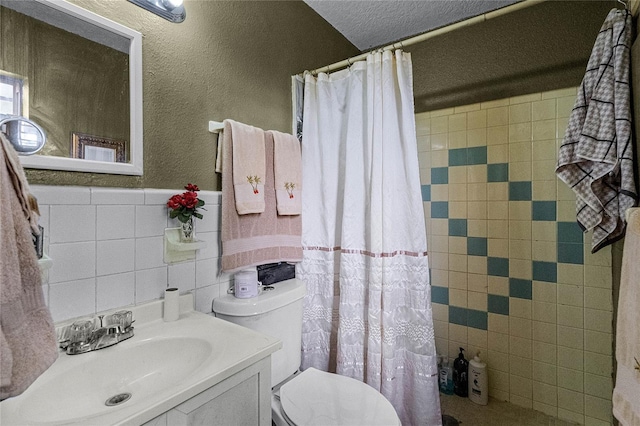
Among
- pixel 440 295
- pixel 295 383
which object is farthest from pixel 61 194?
pixel 440 295

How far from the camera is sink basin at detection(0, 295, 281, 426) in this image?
0.66 meters

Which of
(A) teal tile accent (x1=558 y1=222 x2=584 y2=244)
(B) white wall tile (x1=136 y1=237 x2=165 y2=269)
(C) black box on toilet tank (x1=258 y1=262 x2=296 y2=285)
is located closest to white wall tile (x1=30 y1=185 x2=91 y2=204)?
(B) white wall tile (x1=136 y1=237 x2=165 y2=269)

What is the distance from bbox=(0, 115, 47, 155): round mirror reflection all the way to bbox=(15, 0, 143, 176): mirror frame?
5 cm

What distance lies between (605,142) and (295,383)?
147cm

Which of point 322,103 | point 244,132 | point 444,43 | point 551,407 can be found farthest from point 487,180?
point 244,132

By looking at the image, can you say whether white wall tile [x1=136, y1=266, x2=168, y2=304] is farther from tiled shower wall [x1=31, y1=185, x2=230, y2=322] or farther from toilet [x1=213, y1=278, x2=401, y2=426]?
toilet [x1=213, y1=278, x2=401, y2=426]

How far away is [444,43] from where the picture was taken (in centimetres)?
207

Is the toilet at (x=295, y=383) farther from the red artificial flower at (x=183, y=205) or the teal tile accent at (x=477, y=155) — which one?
the teal tile accent at (x=477, y=155)

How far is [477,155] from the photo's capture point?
6.39ft

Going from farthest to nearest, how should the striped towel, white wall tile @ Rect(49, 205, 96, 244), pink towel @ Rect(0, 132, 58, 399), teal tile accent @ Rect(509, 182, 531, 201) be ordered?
teal tile accent @ Rect(509, 182, 531, 201) → the striped towel → white wall tile @ Rect(49, 205, 96, 244) → pink towel @ Rect(0, 132, 58, 399)

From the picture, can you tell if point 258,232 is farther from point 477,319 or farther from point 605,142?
point 477,319

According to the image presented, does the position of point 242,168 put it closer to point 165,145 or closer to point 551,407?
point 165,145

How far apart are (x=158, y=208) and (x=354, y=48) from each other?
1883 millimetres

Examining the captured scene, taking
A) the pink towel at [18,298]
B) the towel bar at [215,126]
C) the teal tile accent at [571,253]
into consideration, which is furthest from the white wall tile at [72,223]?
the teal tile accent at [571,253]
